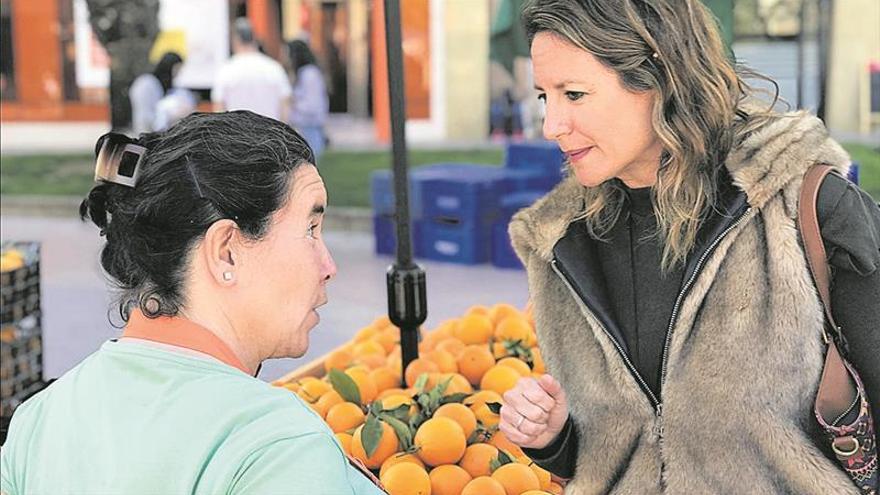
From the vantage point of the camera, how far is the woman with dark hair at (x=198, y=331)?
3.61ft

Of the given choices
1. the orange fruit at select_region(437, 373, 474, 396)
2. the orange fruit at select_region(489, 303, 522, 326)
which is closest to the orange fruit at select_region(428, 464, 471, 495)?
the orange fruit at select_region(437, 373, 474, 396)

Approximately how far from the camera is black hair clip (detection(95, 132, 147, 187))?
1231 millimetres

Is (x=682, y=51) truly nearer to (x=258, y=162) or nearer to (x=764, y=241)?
(x=764, y=241)

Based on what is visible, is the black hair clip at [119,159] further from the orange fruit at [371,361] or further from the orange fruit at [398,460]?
the orange fruit at [371,361]

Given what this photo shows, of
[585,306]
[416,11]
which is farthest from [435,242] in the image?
[416,11]

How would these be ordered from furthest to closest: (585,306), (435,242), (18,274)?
(435,242) → (18,274) → (585,306)

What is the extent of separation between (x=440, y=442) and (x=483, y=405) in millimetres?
258

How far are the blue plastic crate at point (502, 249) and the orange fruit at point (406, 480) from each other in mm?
5656

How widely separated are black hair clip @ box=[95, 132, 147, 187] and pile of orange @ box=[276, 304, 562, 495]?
3.38 ft

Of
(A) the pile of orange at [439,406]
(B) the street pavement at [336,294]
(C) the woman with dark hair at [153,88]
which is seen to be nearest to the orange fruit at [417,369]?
(A) the pile of orange at [439,406]

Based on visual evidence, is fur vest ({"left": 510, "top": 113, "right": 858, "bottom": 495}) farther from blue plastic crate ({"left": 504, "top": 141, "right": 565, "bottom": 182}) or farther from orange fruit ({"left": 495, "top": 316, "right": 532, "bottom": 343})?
blue plastic crate ({"left": 504, "top": 141, "right": 565, "bottom": 182})

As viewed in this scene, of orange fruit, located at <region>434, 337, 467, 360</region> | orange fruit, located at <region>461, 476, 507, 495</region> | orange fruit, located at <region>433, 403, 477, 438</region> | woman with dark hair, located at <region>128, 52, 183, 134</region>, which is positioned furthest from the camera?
woman with dark hair, located at <region>128, 52, 183, 134</region>

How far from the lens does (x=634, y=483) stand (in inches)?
72.1

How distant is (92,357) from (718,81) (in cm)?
104
